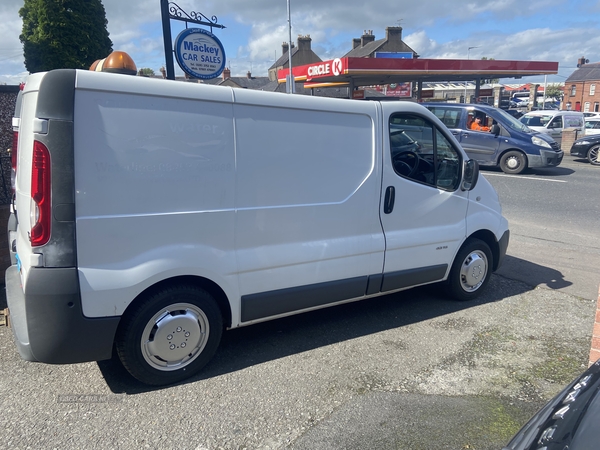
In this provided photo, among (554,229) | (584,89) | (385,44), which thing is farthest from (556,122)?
(584,89)

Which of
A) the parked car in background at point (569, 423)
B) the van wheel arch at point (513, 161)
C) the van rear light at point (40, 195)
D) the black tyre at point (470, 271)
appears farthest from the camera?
the van wheel arch at point (513, 161)

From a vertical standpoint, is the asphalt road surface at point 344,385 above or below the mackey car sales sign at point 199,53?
below

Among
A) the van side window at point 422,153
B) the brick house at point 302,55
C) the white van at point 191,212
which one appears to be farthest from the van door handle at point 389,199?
the brick house at point 302,55

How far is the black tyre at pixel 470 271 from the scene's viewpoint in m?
4.74

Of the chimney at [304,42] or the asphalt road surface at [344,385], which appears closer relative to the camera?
the asphalt road surface at [344,385]

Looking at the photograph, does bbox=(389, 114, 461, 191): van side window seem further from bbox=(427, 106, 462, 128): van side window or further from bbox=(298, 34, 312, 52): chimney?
bbox=(298, 34, 312, 52): chimney

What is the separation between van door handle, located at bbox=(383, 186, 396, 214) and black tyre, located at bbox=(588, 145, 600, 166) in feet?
50.6

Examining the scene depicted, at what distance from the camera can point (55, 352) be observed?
290cm

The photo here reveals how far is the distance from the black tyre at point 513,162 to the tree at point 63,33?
39.8ft

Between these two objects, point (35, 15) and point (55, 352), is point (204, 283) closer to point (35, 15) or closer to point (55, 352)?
point (55, 352)

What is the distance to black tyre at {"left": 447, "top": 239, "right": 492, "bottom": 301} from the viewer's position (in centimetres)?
474

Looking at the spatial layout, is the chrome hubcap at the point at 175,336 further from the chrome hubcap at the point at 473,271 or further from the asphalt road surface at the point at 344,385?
the chrome hubcap at the point at 473,271

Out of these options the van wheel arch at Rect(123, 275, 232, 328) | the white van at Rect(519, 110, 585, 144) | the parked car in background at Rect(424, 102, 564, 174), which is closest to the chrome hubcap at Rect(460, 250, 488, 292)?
the van wheel arch at Rect(123, 275, 232, 328)

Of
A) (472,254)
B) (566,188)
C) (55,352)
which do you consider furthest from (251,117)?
(566,188)
